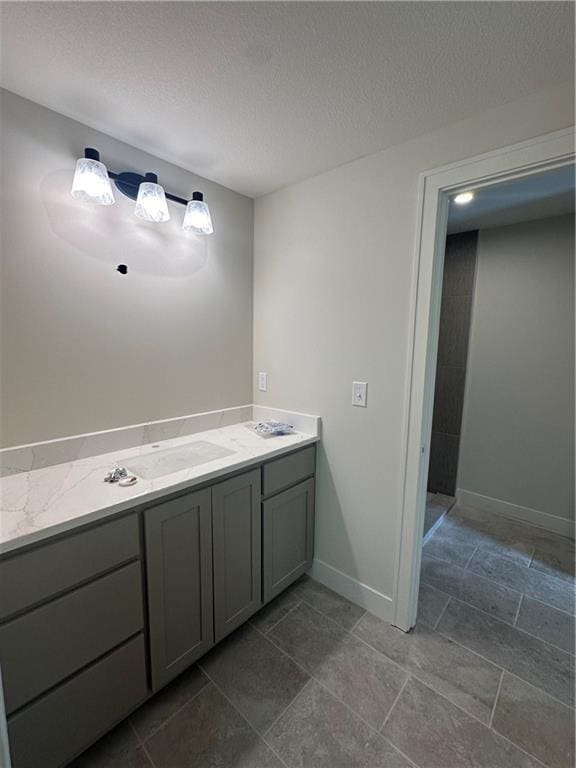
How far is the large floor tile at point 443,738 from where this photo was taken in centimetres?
113

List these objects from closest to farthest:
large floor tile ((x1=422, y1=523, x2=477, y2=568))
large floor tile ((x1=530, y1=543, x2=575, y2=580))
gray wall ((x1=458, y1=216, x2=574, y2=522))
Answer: large floor tile ((x1=530, y1=543, x2=575, y2=580)) < large floor tile ((x1=422, y1=523, x2=477, y2=568)) < gray wall ((x1=458, y1=216, x2=574, y2=522))

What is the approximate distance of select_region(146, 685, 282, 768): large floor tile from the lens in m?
1.12

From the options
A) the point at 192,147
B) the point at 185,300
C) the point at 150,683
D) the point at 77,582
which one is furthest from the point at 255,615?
the point at 192,147

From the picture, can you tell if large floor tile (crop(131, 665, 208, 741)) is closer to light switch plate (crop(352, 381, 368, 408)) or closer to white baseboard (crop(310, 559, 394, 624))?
white baseboard (crop(310, 559, 394, 624))

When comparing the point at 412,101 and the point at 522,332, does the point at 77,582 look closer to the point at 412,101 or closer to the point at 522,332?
the point at 412,101

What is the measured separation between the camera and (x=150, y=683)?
1250 mm

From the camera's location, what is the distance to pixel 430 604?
1836 millimetres

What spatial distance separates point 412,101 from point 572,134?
0.56 metres

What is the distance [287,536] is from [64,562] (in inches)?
43.0

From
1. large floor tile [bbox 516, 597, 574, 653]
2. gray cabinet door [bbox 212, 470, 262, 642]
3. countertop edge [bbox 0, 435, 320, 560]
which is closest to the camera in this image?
countertop edge [bbox 0, 435, 320, 560]

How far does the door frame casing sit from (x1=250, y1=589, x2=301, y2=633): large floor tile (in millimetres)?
560

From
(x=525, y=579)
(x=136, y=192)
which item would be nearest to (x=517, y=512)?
(x=525, y=579)

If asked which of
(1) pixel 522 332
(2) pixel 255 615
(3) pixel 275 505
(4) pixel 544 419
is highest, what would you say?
(1) pixel 522 332

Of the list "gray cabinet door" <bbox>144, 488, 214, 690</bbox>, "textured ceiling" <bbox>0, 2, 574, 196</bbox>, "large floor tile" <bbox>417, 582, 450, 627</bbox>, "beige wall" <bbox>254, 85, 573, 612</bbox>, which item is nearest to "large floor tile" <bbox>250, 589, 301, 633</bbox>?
"beige wall" <bbox>254, 85, 573, 612</bbox>
